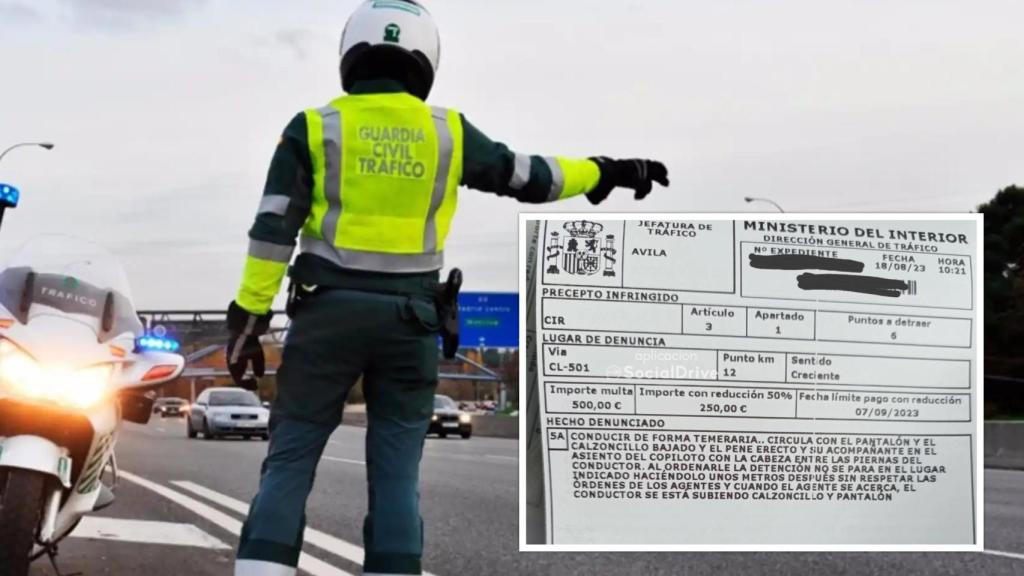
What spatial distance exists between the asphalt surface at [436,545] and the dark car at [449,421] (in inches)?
794

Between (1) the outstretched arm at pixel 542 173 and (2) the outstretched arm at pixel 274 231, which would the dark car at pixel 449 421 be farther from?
(2) the outstretched arm at pixel 274 231

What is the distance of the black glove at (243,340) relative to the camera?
380cm

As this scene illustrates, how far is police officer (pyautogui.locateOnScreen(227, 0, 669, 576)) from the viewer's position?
3785 millimetres

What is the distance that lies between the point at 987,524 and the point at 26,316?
233 inches

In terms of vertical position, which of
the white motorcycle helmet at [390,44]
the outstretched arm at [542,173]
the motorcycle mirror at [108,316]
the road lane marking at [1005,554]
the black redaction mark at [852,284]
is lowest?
the road lane marking at [1005,554]

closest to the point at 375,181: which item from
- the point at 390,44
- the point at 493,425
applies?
the point at 390,44

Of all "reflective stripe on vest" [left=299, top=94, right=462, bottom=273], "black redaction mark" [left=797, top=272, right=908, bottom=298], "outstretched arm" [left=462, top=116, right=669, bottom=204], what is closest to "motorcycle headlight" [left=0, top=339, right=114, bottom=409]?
"reflective stripe on vest" [left=299, top=94, right=462, bottom=273]

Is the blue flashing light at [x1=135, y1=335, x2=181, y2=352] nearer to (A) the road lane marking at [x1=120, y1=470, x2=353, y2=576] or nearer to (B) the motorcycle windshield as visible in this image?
(B) the motorcycle windshield

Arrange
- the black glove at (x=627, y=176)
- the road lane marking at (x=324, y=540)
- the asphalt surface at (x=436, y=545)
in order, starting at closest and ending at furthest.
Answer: the black glove at (x=627, y=176) < the asphalt surface at (x=436, y=545) < the road lane marking at (x=324, y=540)

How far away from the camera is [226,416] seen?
28094mm

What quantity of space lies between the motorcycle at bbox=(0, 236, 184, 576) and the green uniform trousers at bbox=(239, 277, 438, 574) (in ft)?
3.06

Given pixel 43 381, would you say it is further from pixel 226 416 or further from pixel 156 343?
pixel 226 416

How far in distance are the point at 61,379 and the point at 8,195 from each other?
4127 millimetres

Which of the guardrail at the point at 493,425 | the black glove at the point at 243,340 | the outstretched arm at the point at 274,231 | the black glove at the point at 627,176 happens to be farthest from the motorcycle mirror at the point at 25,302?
the guardrail at the point at 493,425
